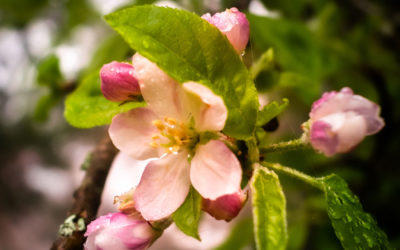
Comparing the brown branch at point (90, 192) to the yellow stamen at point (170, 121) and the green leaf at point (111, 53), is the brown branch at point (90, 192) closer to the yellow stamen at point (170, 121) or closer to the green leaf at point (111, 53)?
the yellow stamen at point (170, 121)

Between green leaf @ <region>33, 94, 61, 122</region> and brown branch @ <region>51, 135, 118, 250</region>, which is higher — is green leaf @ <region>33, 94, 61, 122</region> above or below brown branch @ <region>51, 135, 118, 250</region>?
below

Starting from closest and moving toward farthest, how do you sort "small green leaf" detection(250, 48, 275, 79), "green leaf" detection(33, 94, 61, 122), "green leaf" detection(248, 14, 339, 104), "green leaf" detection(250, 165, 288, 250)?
"green leaf" detection(250, 165, 288, 250) < "small green leaf" detection(250, 48, 275, 79) < "green leaf" detection(248, 14, 339, 104) < "green leaf" detection(33, 94, 61, 122)

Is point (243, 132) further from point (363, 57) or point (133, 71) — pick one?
point (363, 57)

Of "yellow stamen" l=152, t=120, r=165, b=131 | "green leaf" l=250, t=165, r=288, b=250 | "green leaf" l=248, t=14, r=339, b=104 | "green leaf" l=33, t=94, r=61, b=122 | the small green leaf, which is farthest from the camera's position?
"green leaf" l=33, t=94, r=61, b=122

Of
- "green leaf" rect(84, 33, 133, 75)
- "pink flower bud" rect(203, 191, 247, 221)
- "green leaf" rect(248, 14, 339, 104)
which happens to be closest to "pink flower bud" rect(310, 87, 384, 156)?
"pink flower bud" rect(203, 191, 247, 221)

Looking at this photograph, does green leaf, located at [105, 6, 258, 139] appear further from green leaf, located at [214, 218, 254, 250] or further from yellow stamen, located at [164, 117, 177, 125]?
green leaf, located at [214, 218, 254, 250]

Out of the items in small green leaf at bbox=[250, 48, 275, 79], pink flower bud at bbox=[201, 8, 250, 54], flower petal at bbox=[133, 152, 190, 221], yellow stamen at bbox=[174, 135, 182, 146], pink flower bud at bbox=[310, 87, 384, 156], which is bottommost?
A: small green leaf at bbox=[250, 48, 275, 79]

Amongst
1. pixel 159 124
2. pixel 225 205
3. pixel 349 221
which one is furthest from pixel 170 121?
pixel 349 221
